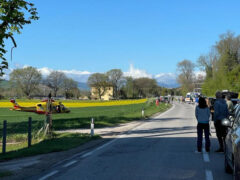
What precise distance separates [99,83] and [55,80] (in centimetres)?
1730

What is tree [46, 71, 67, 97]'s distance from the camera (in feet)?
395

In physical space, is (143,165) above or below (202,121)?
below

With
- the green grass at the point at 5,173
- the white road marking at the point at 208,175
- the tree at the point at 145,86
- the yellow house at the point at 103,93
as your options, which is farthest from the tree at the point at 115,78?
the white road marking at the point at 208,175

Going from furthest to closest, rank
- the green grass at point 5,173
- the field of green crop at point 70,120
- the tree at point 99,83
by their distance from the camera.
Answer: the tree at point 99,83 < the field of green crop at point 70,120 < the green grass at point 5,173

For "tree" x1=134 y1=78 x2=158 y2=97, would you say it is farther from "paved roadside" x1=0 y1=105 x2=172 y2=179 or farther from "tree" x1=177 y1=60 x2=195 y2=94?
"paved roadside" x1=0 y1=105 x2=172 y2=179

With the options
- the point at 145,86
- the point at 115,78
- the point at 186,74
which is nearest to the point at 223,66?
the point at 186,74

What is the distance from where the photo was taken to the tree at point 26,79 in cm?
9608

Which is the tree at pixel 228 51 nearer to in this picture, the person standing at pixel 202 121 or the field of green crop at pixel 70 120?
the field of green crop at pixel 70 120

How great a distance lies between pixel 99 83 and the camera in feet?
393

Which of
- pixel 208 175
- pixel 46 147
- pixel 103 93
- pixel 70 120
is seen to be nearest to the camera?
pixel 208 175

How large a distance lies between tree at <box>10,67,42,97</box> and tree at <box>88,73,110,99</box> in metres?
23.7

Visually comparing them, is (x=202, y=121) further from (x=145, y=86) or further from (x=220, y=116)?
(x=145, y=86)

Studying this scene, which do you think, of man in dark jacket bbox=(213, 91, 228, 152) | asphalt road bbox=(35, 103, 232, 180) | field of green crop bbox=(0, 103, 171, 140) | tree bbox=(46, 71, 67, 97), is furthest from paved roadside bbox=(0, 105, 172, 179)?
tree bbox=(46, 71, 67, 97)

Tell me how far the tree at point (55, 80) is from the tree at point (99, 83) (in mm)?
Answer: 11455
